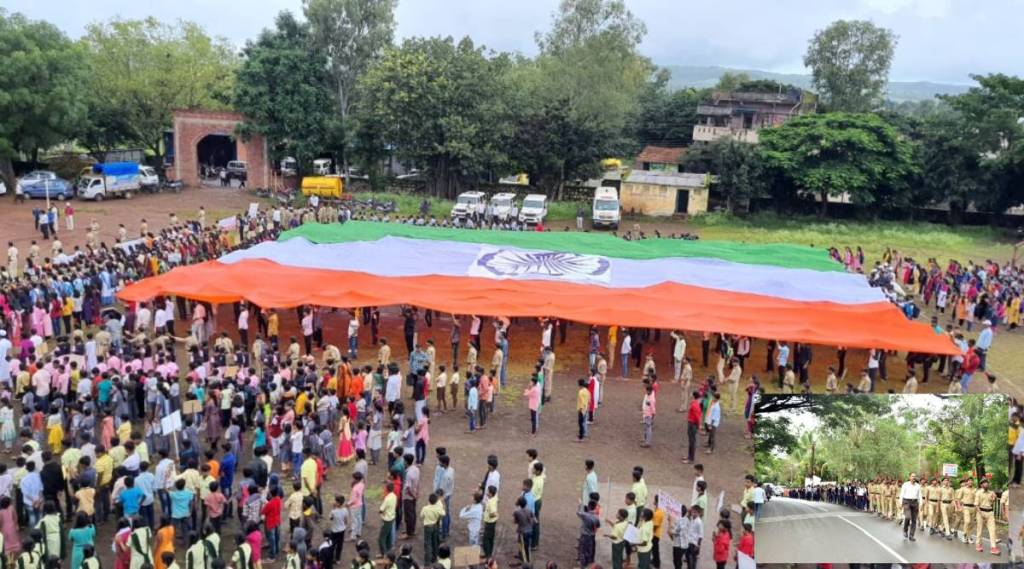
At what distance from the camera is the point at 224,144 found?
2130 inches

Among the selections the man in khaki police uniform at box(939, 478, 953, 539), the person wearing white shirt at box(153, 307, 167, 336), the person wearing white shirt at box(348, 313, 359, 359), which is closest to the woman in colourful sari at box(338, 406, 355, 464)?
the person wearing white shirt at box(348, 313, 359, 359)

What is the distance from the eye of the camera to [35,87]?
121ft

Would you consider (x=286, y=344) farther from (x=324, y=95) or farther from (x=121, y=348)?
(x=324, y=95)

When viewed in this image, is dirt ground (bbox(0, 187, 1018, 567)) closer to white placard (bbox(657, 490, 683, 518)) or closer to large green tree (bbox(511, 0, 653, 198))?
white placard (bbox(657, 490, 683, 518))

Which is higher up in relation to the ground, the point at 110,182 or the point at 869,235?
the point at 110,182

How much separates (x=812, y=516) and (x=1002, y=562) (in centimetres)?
203

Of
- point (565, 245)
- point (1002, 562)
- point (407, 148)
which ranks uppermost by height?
point (407, 148)

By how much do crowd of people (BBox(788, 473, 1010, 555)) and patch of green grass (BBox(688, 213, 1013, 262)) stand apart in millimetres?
25300

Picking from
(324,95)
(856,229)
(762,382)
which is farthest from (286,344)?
(856,229)

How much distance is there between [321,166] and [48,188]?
13977 millimetres

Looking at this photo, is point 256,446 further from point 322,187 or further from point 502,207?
point 322,187

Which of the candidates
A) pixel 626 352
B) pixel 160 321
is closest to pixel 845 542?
pixel 626 352

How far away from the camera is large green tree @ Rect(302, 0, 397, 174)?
43.9 m

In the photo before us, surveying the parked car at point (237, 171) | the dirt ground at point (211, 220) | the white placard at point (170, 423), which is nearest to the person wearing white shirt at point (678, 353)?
the dirt ground at point (211, 220)
